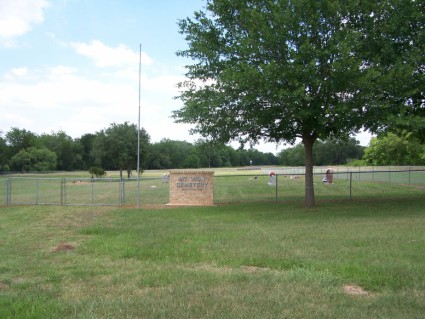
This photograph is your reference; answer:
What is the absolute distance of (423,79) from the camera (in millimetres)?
15641

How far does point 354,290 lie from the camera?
5.69 metres

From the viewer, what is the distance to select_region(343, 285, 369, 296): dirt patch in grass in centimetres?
552

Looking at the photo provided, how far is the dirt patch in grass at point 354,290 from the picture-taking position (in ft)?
18.1

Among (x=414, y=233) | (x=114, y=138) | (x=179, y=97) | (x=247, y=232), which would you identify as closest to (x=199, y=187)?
(x=179, y=97)

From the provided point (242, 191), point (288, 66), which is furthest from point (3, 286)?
point (242, 191)

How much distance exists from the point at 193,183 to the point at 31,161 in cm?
8103

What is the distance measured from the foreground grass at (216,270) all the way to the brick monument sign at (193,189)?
27.0 ft

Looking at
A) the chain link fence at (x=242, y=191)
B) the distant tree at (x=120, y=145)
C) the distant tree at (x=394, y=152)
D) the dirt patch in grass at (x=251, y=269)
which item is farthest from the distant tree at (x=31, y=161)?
the dirt patch in grass at (x=251, y=269)

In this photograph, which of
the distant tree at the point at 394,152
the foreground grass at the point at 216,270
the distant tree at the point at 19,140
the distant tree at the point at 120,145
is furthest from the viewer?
the distant tree at the point at 19,140

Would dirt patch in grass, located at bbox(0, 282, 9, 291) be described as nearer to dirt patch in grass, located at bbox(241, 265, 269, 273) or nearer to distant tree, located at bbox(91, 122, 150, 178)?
dirt patch in grass, located at bbox(241, 265, 269, 273)

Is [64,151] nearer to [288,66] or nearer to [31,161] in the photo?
[31,161]

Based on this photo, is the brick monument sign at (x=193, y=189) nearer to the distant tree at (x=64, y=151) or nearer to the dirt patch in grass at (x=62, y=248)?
the dirt patch in grass at (x=62, y=248)

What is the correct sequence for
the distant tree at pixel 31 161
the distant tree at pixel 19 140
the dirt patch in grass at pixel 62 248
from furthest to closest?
the distant tree at pixel 19 140 → the distant tree at pixel 31 161 → the dirt patch in grass at pixel 62 248

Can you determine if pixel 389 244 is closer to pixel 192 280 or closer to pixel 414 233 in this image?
pixel 414 233
